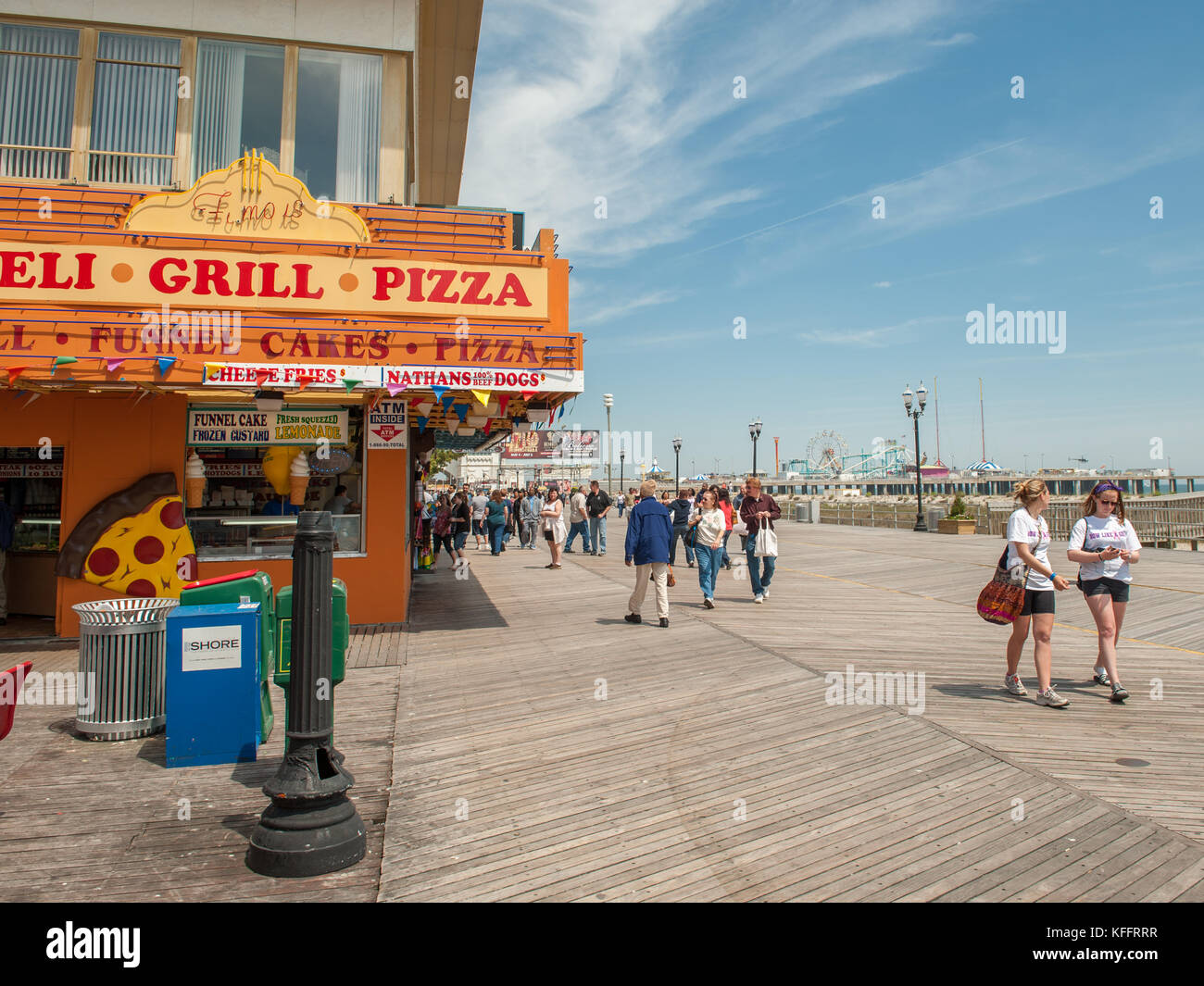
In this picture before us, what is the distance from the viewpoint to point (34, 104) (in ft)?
31.9

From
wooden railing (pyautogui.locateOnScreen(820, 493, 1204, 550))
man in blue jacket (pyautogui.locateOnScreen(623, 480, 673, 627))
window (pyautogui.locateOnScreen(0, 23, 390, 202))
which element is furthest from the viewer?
wooden railing (pyautogui.locateOnScreen(820, 493, 1204, 550))

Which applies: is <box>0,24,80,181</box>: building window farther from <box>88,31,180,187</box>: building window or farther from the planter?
the planter

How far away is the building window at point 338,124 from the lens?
1025 cm

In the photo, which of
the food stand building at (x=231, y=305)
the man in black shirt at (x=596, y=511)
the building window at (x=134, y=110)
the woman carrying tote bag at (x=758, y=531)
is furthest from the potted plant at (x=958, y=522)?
the building window at (x=134, y=110)

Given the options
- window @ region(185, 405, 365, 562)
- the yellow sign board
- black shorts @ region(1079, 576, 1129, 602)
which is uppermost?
the yellow sign board

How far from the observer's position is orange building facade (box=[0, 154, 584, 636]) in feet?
27.5

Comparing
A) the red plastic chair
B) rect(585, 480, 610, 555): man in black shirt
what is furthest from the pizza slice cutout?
rect(585, 480, 610, 555): man in black shirt

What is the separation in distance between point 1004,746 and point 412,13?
36.2 feet

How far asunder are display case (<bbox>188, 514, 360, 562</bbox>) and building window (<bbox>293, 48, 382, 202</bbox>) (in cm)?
431

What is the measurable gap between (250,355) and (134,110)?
4121 mm

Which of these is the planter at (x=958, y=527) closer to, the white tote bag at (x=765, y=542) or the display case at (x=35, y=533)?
the white tote bag at (x=765, y=542)

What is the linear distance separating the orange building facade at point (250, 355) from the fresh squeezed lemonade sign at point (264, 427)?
0.08 feet

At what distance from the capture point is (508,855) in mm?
3838

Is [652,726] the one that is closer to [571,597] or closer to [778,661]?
[778,661]
